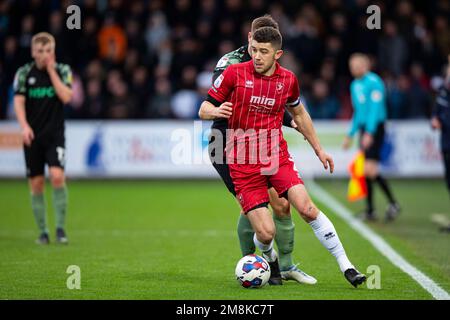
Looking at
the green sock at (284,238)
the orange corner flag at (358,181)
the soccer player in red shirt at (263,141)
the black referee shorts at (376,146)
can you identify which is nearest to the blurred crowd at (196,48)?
the orange corner flag at (358,181)

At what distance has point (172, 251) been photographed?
1068 centimetres

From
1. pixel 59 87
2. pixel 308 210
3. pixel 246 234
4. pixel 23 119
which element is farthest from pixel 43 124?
pixel 308 210

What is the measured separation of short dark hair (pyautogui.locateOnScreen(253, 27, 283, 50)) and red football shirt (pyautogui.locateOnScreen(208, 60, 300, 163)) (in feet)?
0.98

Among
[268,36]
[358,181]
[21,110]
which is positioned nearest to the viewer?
[268,36]

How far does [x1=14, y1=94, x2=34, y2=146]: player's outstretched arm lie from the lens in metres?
11.1

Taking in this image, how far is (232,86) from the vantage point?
8.09 meters

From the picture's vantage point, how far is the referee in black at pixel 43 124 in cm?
1128

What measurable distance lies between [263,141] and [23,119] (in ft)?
13.0

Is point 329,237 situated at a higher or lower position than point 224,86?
lower

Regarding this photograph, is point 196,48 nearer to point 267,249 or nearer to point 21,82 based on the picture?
point 21,82

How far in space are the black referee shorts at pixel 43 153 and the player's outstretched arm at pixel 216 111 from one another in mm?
3816
